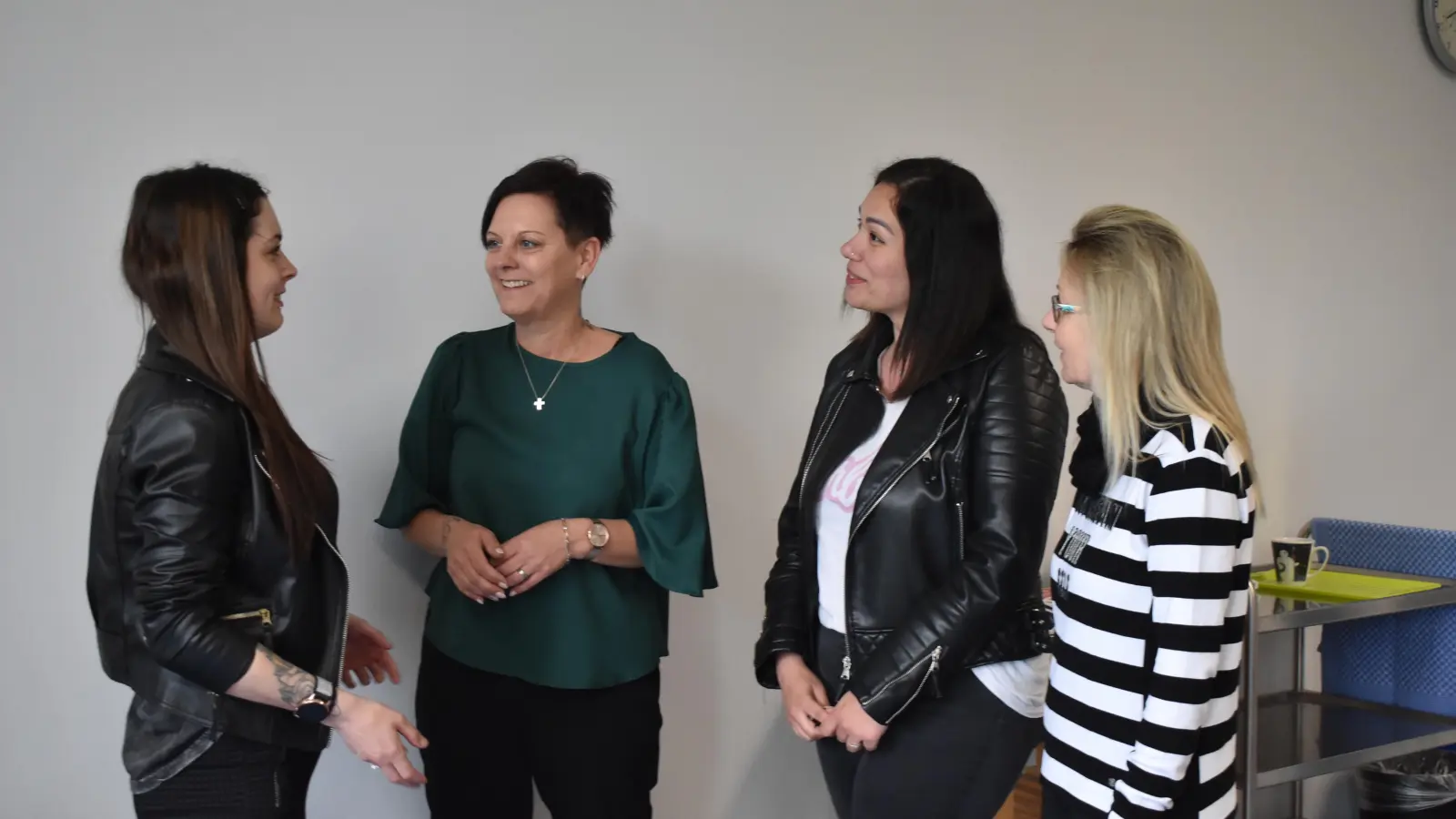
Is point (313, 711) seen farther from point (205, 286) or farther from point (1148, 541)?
point (1148, 541)

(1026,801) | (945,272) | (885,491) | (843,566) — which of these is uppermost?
(945,272)

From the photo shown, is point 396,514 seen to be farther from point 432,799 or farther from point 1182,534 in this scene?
point 1182,534

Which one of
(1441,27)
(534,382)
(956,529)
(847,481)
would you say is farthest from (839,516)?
(1441,27)

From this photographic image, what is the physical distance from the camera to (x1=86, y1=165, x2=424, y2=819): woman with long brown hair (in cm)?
116

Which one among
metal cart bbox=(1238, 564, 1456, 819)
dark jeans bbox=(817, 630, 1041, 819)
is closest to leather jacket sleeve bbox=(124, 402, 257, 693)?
dark jeans bbox=(817, 630, 1041, 819)

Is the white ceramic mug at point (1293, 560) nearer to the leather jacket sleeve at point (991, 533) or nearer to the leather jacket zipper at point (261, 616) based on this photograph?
the leather jacket sleeve at point (991, 533)

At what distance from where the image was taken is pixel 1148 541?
124cm

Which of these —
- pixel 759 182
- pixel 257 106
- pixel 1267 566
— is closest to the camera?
pixel 257 106

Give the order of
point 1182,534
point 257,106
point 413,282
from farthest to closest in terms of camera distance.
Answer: point 413,282
point 257,106
point 1182,534

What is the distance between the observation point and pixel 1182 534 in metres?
1.20

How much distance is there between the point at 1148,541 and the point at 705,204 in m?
1.26

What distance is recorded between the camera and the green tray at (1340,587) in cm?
248

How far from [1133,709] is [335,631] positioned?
0.91 meters

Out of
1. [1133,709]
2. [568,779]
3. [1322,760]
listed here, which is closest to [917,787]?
[1133,709]
